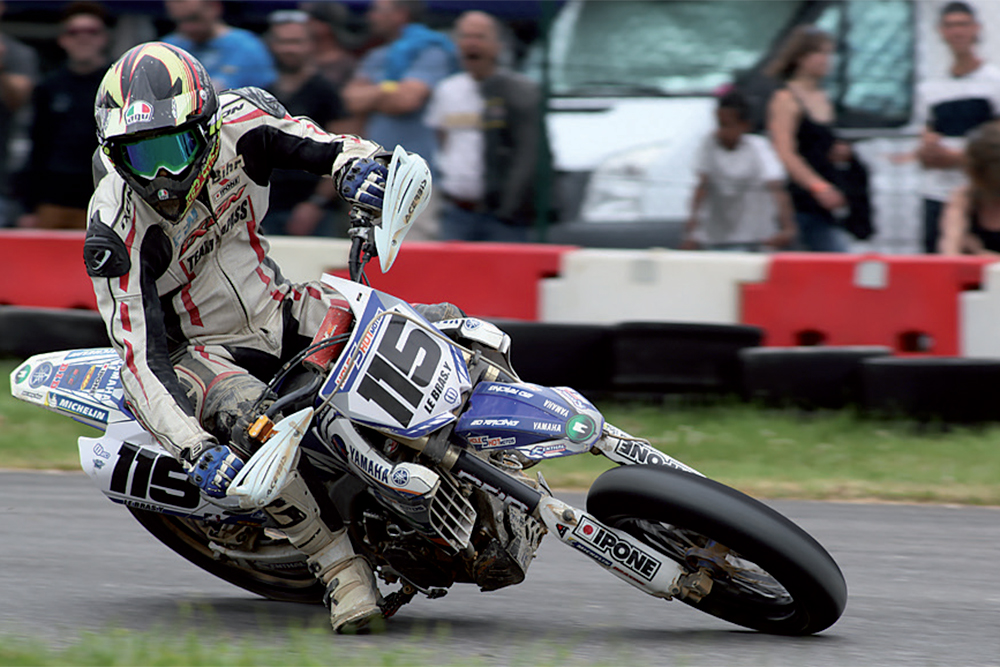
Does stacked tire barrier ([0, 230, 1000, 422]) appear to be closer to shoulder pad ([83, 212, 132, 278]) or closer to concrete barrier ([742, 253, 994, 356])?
concrete barrier ([742, 253, 994, 356])

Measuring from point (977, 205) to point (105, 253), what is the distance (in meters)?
4.70

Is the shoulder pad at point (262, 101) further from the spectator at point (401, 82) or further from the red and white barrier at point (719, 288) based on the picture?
the spectator at point (401, 82)

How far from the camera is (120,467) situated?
12.6ft

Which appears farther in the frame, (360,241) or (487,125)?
(487,125)

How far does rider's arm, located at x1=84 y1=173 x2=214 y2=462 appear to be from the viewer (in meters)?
3.51

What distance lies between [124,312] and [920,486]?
3.49 metres

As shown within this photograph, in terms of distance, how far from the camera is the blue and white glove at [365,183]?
3504 mm

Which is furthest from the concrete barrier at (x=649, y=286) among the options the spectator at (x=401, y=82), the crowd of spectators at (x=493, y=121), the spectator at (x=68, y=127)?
the spectator at (x=68, y=127)

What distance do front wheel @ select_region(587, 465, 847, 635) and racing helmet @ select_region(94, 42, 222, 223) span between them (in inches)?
52.0

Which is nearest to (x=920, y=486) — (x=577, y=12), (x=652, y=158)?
(x=652, y=158)

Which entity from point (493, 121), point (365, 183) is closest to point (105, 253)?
point (365, 183)

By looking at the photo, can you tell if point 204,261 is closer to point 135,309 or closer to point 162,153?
point 135,309

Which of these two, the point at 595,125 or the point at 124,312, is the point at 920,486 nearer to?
the point at 595,125

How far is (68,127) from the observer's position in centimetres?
745
